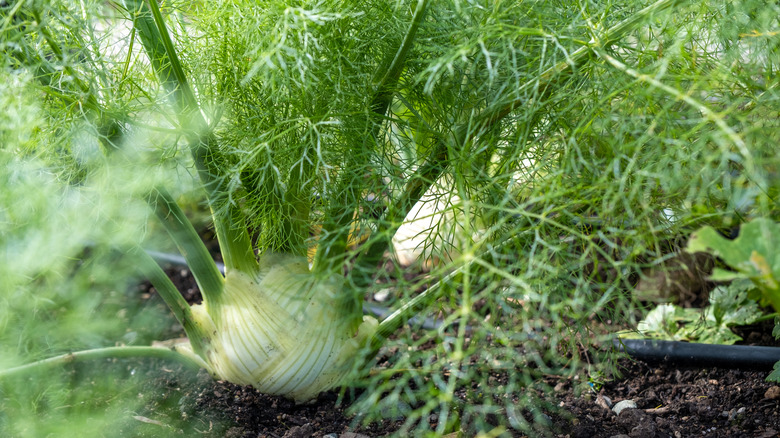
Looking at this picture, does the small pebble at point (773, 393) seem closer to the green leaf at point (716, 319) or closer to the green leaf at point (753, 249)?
the green leaf at point (716, 319)

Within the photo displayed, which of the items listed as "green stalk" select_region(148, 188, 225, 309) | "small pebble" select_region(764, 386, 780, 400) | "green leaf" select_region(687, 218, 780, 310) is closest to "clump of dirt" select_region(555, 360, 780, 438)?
"small pebble" select_region(764, 386, 780, 400)

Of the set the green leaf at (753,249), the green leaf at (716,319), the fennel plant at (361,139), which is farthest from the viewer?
the green leaf at (716,319)

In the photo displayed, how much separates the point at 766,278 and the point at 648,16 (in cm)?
28

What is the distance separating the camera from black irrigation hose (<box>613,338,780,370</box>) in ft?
2.83

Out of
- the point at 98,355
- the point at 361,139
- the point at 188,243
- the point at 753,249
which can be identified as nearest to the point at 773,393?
the point at 753,249

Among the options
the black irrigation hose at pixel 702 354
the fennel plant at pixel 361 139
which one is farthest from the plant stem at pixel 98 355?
the black irrigation hose at pixel 702 354

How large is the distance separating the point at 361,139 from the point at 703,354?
0.60 m

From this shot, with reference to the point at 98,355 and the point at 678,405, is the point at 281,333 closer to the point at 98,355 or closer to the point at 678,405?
the point at 98,355

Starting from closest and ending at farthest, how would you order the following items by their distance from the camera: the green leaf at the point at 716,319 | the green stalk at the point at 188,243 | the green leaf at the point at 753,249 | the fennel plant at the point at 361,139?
the green leaf at the point at 753,249 < the fennel plant at the point at 361,139 < the green stalk at the point at 188,243 < the green leaf at the point at 716,319

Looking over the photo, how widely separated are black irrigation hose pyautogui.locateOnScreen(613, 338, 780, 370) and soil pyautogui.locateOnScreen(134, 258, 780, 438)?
0.01 m

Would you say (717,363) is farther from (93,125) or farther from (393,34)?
(93,125)

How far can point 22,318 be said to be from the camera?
882mm

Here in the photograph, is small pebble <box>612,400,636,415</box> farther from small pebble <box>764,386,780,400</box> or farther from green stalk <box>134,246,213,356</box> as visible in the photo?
green stalk <box>134,246,213,356</box>

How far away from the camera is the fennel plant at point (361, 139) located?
65cm
